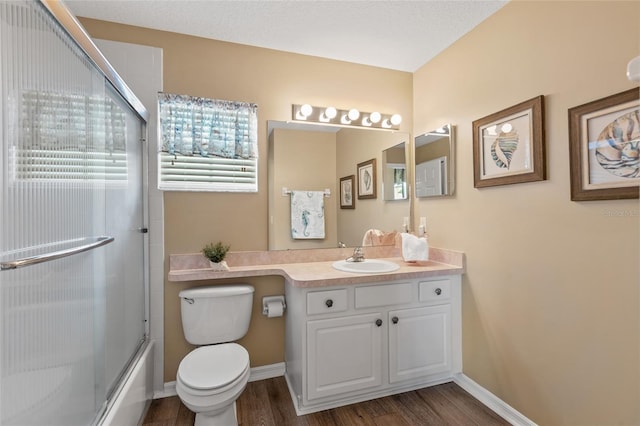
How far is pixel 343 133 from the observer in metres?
2.38

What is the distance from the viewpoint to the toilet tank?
1843mm

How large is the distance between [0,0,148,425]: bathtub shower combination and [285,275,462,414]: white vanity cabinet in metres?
0.99

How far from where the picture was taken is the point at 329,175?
2309mm

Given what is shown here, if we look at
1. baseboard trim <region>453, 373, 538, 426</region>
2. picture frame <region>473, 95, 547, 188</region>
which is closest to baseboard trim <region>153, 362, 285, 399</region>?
baseboard trim <region>453, 373, 538, 426</region>

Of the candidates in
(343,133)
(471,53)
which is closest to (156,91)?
(343,133)

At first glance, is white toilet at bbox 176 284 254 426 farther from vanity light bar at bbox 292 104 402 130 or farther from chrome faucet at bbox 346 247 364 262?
vanity light bar at bbox 292 104 402 130

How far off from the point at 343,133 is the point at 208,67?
→ 43.1 inches

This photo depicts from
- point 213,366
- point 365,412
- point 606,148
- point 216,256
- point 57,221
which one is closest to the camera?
point 57,221

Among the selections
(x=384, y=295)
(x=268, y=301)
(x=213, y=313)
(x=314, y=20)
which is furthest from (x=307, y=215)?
(x=314, y=20)

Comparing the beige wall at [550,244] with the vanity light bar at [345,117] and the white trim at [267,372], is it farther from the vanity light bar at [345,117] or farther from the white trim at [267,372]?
the white trim at [267,372]

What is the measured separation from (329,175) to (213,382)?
155 centimetres

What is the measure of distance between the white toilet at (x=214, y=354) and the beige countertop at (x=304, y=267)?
0.12m

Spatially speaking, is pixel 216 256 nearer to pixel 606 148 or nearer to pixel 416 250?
pixel 416 250

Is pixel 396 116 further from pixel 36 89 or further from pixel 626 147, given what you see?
pixel 36 89
